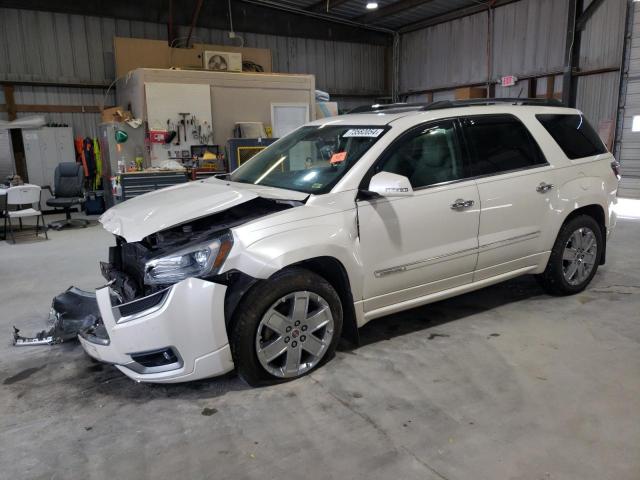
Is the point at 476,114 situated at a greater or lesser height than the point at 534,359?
greater

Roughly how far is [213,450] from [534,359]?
1.93 m

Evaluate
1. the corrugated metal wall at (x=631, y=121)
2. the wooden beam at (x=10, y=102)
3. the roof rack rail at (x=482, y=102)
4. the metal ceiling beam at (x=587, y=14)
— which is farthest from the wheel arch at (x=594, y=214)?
the wooden beam at (x=10, y=102)

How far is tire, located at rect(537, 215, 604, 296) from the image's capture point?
12.7 ft

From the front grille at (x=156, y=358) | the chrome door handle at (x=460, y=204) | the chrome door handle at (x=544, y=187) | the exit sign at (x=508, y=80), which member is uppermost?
the exit sign at (x=508, y=80)

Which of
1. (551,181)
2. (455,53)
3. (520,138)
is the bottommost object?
(551,181)

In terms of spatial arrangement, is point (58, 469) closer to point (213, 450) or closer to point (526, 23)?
point (213, 450)

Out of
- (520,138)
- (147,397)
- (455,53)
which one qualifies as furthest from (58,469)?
(455,53)

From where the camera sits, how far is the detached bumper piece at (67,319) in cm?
333

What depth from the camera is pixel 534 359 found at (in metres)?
3.00

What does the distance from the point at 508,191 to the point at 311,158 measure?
4.43 feet

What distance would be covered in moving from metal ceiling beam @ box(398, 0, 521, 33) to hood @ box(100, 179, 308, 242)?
1248 centimetres

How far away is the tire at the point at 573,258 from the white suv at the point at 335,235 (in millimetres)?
16

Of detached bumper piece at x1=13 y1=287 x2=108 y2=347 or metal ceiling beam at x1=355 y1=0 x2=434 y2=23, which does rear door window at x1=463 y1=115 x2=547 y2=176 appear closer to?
detached bumper piece at x1=13 y1=287 x2=108 y2=347

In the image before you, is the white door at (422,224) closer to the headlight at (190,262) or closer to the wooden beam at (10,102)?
the headlight at (190,262)
